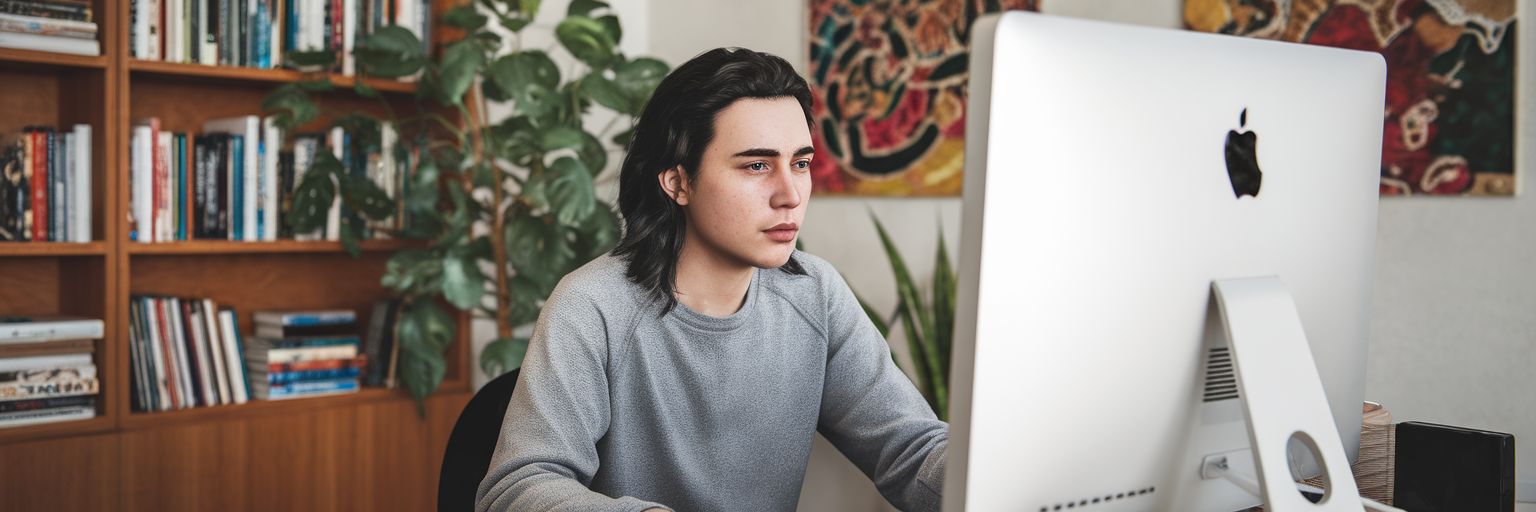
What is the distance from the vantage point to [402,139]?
2.54m

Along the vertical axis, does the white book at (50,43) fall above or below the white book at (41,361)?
above

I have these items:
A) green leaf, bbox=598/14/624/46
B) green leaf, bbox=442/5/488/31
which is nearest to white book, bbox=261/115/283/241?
green leaf, bbox=442/5/488/31

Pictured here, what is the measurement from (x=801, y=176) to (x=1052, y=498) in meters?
0.52

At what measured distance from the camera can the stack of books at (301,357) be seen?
2.36 m

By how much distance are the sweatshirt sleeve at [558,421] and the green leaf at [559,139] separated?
115 centimetres

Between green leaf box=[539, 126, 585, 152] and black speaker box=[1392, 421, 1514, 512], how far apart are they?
5.54 ft

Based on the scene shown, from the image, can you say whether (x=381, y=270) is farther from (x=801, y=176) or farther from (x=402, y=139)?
(x=801, y=176)

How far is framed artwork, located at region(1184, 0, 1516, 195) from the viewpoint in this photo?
181 cm

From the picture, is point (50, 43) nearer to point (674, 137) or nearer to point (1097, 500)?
point (674, 137)

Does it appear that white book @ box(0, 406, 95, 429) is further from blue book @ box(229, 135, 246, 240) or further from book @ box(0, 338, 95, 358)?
blue book @ box(229, 135, 246, 240)

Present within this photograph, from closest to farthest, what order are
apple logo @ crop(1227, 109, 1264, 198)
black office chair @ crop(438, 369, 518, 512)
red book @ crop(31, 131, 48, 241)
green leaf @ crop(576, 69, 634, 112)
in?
apple logo @ crop(1227, 109, 1264, 198) → black office chair @ crop(438, 369, 518, 512) → red book @ crop(31, 131, 48, 241) → green leaf @ crop(576, 69, 634, 112)

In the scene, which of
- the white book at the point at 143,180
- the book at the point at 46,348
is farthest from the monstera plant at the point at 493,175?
the book at the point at 46,348

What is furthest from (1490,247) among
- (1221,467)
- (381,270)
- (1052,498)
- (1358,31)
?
(381,270)

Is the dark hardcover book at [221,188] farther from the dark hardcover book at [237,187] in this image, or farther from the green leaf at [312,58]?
the green leaf at [312,58]
